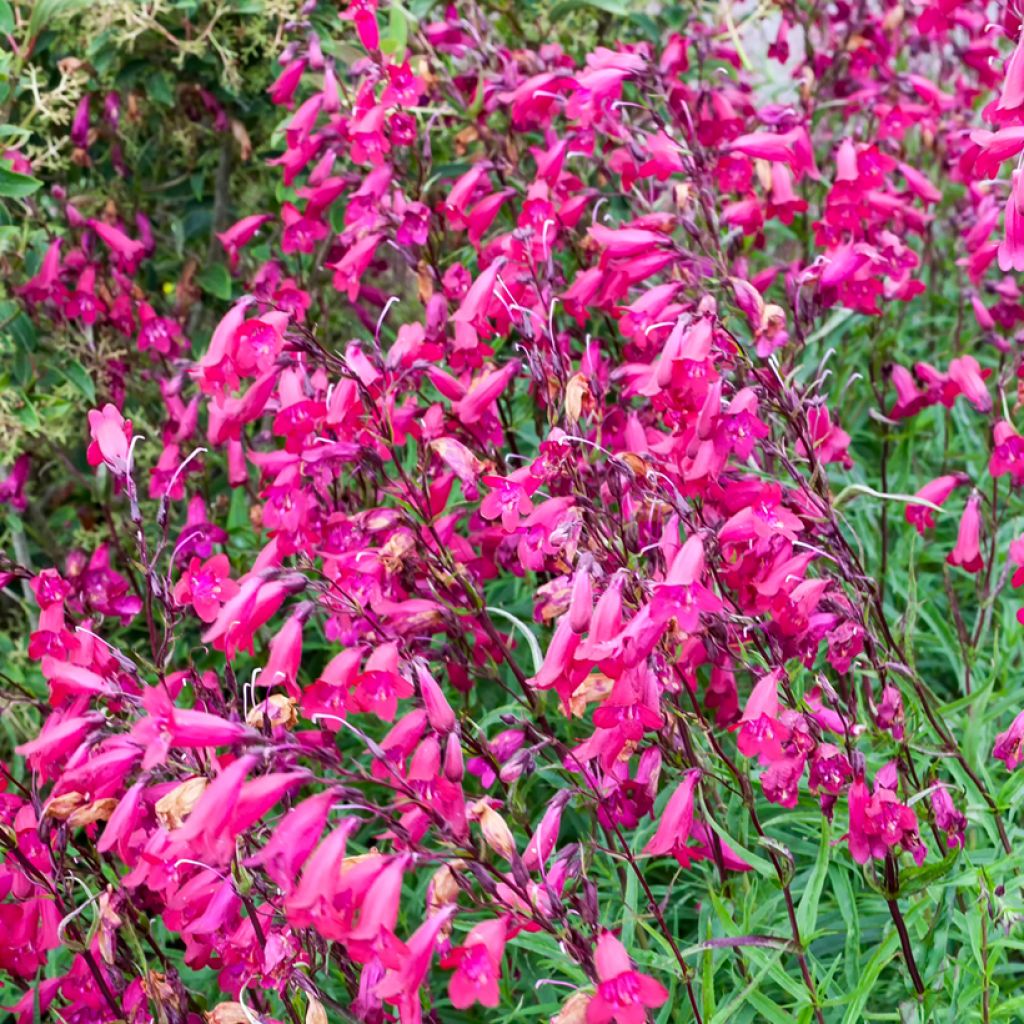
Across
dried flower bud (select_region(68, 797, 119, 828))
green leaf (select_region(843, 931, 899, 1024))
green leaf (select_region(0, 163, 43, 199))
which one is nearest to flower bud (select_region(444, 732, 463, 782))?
dried flower bud (select_region(68, 797, 119, 828))

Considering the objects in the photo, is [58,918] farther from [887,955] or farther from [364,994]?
[887,955]

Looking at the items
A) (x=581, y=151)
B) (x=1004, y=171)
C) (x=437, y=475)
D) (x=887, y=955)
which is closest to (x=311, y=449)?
(x=437, y=475)

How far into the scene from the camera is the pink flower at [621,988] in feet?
6.31

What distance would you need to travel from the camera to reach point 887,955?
2.44m

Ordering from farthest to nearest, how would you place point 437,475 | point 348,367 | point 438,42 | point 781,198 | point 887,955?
point 438,42
point 781,198
point 437,475
point 348,367
point 887,955

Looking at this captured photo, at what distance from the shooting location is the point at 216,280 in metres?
4.50

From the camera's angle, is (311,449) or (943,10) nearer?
(311,449)

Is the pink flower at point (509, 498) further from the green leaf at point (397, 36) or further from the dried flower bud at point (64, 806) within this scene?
the green leaf at point (397, 36)

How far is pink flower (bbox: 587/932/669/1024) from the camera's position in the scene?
6.31 feet

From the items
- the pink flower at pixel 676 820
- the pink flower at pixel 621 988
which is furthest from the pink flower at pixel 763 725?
the pink flower at pixel 621 988

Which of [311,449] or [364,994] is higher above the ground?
[311,449]

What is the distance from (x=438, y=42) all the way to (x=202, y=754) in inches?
103

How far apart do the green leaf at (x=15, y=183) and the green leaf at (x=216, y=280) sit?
0.86 meters

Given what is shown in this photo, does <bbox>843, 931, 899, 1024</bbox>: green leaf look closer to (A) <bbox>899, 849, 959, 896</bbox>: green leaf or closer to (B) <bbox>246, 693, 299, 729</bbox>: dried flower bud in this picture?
(A) <bbox>899, 849, 959, 896</bbox>: green leaf
